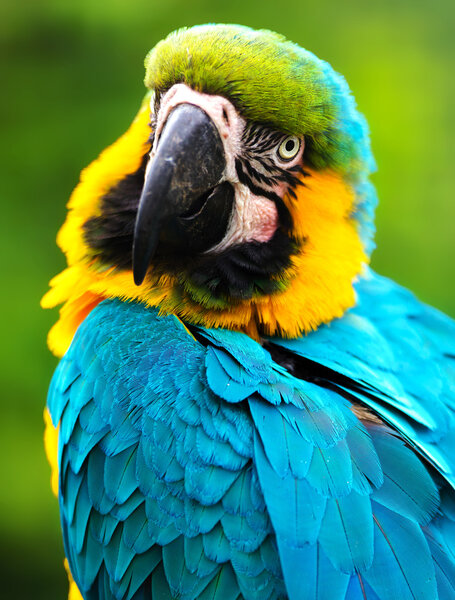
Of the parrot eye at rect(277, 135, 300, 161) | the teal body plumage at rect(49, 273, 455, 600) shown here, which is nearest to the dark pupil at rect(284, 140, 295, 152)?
the parrot eye at rect(277, 135, 300, 161)

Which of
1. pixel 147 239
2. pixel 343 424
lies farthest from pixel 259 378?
pixel 147 239

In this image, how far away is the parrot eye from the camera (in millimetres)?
1306

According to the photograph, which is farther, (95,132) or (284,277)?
(95,132)

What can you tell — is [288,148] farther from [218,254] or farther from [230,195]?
[218,254]

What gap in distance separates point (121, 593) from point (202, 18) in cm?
208

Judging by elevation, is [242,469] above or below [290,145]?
below

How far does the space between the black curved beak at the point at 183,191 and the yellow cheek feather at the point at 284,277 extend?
0.43 feet

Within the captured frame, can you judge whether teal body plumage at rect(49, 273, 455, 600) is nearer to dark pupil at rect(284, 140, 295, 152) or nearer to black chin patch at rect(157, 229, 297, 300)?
black chin patch at rect(157, 229, 297, 300)

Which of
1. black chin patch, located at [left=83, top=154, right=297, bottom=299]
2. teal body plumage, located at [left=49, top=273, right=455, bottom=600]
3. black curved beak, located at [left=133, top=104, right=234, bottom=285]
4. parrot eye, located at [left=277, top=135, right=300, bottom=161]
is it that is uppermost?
parrot eye, located at [left=277, top=135, right=300, bottom=161]

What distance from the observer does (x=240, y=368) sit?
1.19 metres

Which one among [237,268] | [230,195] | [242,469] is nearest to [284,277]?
[237,268]

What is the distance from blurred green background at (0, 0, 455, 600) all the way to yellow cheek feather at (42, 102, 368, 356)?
41.5 inches

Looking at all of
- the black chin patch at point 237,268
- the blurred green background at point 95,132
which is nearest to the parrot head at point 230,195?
the black chin patch at point 237,268

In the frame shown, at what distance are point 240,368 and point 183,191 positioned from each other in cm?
34
